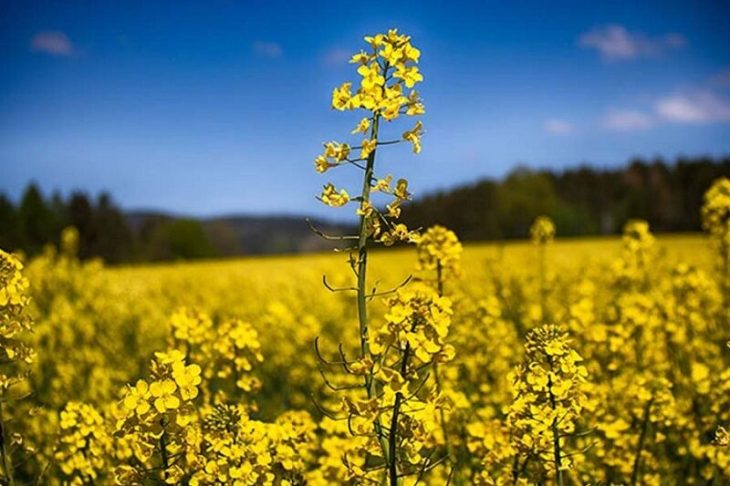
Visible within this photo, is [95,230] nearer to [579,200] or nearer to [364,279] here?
[579,200]

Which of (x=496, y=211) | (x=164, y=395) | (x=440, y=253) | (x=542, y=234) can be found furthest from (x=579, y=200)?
(x=164, y=395)

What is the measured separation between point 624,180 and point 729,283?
2090 inches

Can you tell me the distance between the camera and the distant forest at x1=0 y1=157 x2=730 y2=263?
46.5 metres

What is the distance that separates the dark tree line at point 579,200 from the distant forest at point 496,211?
0.07 meters

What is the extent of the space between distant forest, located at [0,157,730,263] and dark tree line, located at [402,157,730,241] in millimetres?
68

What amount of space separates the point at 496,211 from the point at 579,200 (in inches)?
347

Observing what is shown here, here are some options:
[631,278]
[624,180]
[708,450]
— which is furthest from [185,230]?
[708,450]

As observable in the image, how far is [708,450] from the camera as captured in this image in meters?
3.56

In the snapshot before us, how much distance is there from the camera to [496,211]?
5338 cm

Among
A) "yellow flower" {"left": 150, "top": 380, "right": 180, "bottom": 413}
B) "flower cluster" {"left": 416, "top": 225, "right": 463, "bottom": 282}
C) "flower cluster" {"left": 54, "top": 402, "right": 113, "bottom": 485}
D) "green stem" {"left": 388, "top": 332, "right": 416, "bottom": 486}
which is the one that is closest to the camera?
"green stem" {"left": 388, "top": 332, "right": 416, "bottom": 486}

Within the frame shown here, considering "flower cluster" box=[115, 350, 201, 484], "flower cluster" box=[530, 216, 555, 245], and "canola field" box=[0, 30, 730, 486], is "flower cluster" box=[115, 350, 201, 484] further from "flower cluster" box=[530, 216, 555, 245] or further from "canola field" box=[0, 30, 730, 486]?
"flower cluster" box=[530, 216, 555, 245]

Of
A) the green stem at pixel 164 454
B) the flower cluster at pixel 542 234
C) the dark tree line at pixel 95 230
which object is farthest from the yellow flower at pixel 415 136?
the dark tree line at pixel 95 230

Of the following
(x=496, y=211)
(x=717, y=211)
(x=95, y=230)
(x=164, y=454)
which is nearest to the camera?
(x=164, y=454)

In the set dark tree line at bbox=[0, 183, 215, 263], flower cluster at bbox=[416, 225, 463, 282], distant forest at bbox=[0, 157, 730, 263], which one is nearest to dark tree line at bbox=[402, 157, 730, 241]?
distant forest at bbox=[0, 157, 730, 263]
